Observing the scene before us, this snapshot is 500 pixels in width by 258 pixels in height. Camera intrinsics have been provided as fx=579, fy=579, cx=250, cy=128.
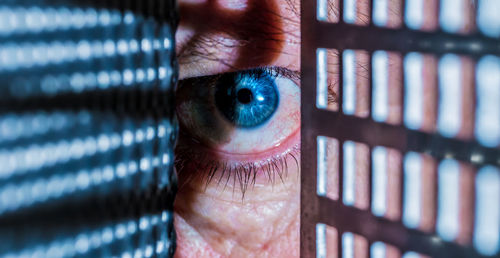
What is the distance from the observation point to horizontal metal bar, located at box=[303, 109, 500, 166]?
20.7 inches

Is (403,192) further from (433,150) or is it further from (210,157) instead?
(210,157)

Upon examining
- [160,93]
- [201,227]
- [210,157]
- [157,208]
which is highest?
[160,93]


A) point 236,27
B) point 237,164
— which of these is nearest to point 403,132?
point 236,27

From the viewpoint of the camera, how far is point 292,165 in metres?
1.06

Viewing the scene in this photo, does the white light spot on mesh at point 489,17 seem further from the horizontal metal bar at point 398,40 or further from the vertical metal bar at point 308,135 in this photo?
the vertical metal bar at point 308,135

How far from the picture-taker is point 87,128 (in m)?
0.54

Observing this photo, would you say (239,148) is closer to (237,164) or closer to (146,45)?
(237,164)

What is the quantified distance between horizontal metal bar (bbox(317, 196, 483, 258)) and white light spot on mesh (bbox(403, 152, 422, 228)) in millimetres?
11

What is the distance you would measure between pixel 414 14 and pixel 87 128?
13.0 inches

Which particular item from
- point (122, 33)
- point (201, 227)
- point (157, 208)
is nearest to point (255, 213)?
point (201, 227)

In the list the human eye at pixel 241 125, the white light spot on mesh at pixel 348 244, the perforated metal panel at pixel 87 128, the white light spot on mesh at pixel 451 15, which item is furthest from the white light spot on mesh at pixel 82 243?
the human eye at pixel 241 125

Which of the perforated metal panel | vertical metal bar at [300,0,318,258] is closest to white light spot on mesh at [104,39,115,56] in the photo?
the perforated metal panel

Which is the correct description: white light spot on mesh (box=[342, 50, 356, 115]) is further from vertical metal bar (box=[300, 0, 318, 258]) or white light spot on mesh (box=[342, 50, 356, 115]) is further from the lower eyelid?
the lower eyelid

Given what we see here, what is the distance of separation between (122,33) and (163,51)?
53 mm
